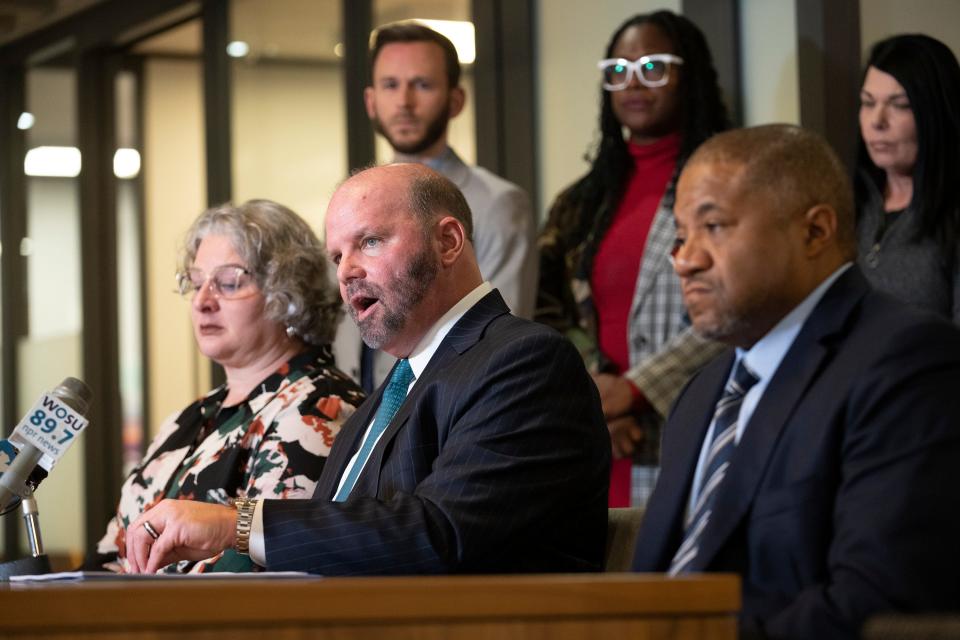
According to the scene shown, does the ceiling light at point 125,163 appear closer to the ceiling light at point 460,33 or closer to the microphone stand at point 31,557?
the ceiling light at point 460,33

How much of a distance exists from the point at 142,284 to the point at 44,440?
5.03 m

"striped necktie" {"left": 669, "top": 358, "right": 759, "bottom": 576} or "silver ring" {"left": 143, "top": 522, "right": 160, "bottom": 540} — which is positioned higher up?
"striped necktie" {"left": 669, "top": 358, "right": 759, "bottom": 576}

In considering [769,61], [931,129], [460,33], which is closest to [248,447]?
[931,129]

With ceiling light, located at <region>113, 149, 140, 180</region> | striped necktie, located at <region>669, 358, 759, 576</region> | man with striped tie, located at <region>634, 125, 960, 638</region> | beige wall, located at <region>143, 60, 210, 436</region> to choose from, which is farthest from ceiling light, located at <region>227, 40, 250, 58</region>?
striped necktie, located at <region>669, 358, 759, 576</region>

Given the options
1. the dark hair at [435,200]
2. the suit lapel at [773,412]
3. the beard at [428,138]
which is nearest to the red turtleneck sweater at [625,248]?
the beard at [428,138]

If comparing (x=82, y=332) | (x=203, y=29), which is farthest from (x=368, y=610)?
(x=82, y=332)

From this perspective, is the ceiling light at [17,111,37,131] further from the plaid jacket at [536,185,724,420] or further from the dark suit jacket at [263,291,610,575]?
the dark suit jacket at [263,291,610,575]

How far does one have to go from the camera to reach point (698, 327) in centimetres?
198

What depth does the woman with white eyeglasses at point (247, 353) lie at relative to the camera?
300 cm

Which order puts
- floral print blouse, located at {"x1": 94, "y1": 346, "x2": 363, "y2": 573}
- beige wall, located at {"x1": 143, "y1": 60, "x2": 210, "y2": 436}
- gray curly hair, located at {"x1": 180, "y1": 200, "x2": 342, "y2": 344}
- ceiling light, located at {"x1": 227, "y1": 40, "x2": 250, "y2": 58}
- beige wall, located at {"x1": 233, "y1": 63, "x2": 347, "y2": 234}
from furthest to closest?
beige wall, located at {"x1": 143, "y1": 60, "x2": 210, "y2": 436} → ceiling light, located at {"x1": 227, "y1": 40, "x2": 250, "y2": 58} → beige wall, located at {"x1": 233, "y1": 63, "x2": 347, "y2": 234} → gray curly hair, located at {"x1": 180, "y1": 200, "x2": 342, "y2": 344} → floral print blouse, located at {"x1": 94, "y1": 346, "x2": 363, "y2": 573}

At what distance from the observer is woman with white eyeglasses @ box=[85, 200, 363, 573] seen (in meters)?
3.00

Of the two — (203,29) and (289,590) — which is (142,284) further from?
(289,590)

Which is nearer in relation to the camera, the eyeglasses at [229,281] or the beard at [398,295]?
the beard at [398,295]

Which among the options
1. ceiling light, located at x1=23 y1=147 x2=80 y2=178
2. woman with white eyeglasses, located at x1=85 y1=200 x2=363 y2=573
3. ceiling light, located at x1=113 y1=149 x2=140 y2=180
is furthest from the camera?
ceiling light, located at x1=23 y1=147 x2=80 y2=178
